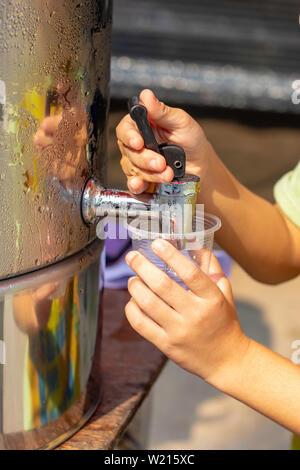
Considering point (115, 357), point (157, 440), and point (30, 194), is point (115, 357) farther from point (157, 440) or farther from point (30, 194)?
point (157, 440)

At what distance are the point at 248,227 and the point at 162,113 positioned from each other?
369mm

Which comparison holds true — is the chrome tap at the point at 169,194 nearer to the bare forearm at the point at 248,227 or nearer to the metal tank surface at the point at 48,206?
the metal tank surface at the point at 48,206

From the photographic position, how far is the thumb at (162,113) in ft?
2.32

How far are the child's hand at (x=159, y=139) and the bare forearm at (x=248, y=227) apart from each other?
4 centimetres

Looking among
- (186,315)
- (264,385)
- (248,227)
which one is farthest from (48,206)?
(248,227)

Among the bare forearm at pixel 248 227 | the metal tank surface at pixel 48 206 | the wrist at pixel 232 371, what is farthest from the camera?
the bare forearm at pixel 248 227

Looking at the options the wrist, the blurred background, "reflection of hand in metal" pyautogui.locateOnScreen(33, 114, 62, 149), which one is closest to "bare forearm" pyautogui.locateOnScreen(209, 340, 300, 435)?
the wrist

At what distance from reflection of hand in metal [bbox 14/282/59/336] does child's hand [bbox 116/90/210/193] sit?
0.54 ft

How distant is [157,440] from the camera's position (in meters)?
1.78

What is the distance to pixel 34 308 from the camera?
678 mm

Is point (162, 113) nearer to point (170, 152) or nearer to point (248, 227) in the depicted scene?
point (170, 152)

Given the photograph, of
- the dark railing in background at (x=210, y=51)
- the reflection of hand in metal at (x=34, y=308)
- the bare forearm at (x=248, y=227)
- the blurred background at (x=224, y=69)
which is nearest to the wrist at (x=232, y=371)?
the reflection of hand in metal at (x=34, y=308)

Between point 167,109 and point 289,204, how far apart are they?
0.46 m

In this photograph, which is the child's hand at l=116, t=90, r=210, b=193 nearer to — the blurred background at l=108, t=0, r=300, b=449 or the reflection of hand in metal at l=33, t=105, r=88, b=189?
the reflection of hand in metal at l=33, t=105, r=88, b=189
